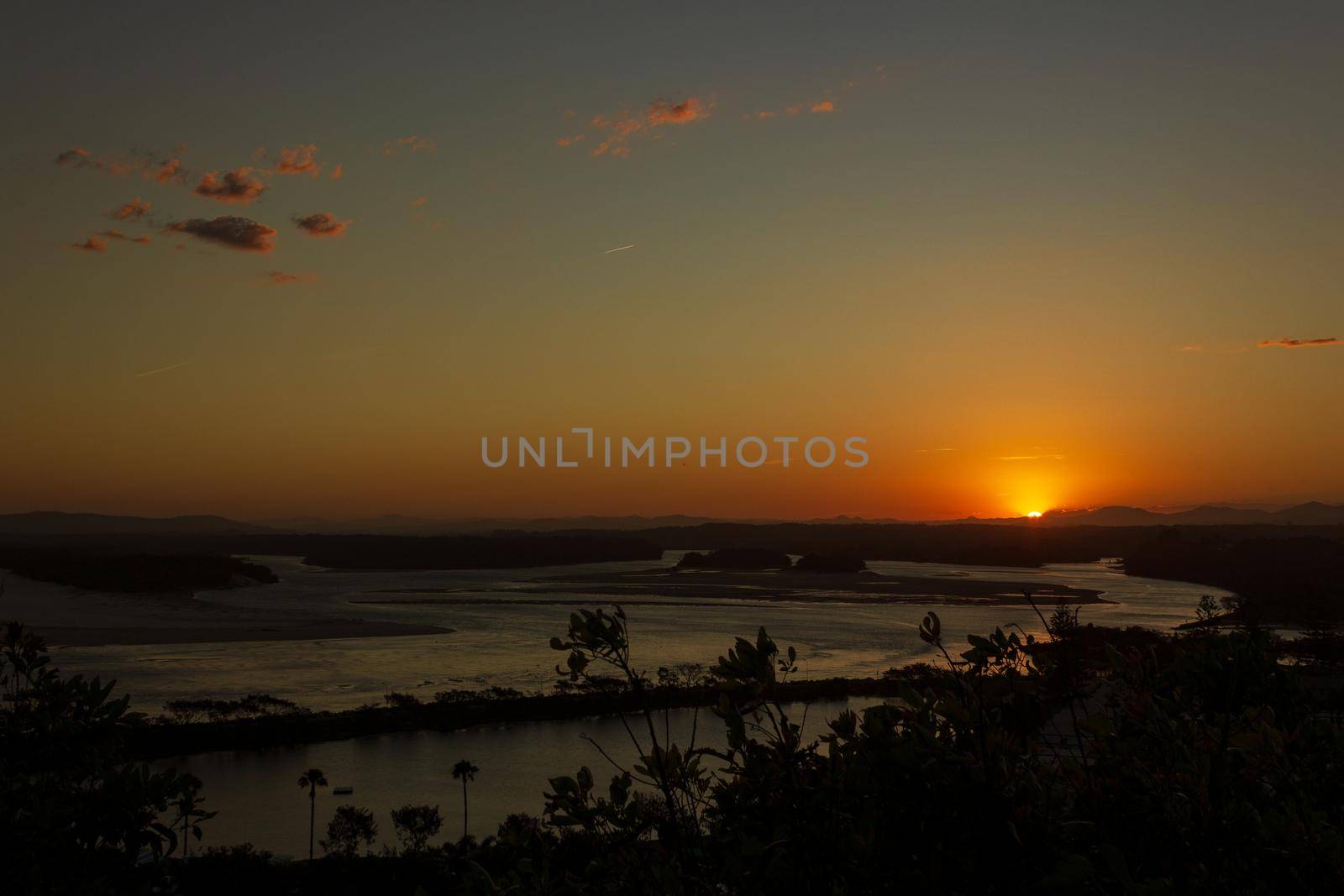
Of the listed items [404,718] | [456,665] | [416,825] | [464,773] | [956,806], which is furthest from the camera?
[456,665]

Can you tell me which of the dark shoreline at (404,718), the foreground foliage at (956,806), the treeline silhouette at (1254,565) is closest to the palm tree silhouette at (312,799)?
the dark shoreline at (404,718)

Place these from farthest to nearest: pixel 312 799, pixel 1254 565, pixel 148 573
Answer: pixel 1254 565 → pixel 148 573 → pixel 312 799

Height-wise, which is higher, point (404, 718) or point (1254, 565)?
point (1254, 565)

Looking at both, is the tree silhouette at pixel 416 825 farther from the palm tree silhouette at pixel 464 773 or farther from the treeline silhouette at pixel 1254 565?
the treeline silhouette at pixel 1254 565

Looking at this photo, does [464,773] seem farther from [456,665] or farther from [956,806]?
[956,806]

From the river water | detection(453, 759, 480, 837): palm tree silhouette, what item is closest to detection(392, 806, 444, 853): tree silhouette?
the river water

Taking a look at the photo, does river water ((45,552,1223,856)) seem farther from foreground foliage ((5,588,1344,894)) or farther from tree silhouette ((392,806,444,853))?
foreground foliage ((5,588,1344,894))

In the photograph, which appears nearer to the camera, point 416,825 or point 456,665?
point 416,825

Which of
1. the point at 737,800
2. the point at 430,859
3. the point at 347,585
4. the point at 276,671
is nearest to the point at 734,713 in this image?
the point at 737,800

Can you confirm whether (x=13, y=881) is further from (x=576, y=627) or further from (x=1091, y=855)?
(x=1091, y=855)

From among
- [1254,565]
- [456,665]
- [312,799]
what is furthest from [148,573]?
[1254,565]

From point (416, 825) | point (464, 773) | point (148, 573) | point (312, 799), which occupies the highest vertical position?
point (148, 573)
